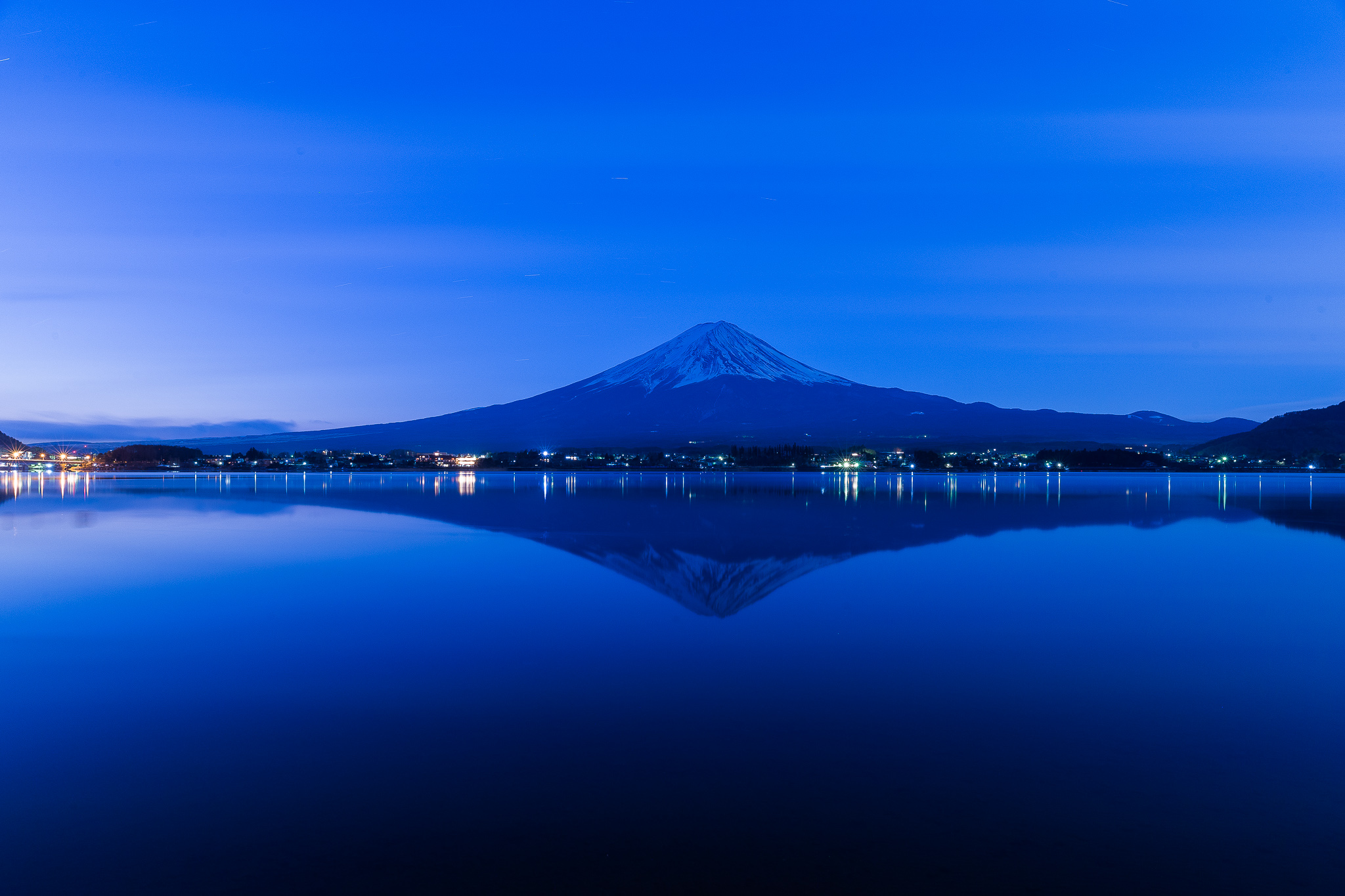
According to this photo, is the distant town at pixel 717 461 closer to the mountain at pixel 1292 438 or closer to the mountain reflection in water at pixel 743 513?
the mountain at pixel 1292 438

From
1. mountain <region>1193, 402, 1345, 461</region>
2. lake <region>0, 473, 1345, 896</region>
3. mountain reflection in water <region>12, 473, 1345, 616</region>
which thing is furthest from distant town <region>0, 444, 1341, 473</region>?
lake <region>0, 473, 1345, 896</region>

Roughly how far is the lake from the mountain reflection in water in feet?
1.40

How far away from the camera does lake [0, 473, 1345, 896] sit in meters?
4.09

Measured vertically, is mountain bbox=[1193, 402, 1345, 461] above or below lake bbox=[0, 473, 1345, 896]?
above

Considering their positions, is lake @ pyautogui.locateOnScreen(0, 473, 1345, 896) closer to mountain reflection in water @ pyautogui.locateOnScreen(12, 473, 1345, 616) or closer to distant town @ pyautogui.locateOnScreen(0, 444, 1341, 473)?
mountain reflection in water @ pyautogui.locateOnScreen(12, 473, 1345, 616)

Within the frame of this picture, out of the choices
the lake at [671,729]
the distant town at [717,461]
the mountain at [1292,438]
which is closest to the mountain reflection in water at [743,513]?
the lake at [671,729]

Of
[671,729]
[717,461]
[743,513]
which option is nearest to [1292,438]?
[717,461]

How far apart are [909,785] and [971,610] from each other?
5859 millimetres

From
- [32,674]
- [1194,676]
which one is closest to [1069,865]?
[1194,676]

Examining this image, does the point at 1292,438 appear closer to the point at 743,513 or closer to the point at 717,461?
the point at 717,461

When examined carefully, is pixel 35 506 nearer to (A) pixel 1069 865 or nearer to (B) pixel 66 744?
(B) pixel 66 744

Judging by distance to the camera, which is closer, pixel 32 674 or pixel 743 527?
pixel 32 674

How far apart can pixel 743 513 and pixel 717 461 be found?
10612 centimetres

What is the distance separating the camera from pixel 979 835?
432cm
